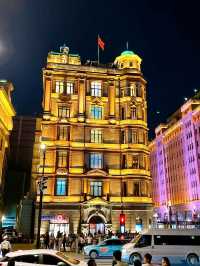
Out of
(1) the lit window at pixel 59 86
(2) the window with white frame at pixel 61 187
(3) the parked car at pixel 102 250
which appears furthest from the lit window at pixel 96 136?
(3) the parked car at pixel 102 250

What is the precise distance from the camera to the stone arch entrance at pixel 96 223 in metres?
48.9

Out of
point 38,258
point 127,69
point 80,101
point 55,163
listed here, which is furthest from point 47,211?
point 38,258

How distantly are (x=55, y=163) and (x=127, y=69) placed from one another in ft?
69.9

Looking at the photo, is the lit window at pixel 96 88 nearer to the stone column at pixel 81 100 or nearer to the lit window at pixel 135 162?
the stone column at pixel 81 100

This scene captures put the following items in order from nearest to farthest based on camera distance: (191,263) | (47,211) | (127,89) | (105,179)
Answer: (191,263), (47,211), (105,179), (127,89)

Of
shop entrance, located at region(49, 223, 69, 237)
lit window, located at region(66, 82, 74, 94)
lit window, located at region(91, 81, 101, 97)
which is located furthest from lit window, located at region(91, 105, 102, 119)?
shop entrance, located at region(49, 223, 69, 237)

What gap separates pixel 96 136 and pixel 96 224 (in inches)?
554

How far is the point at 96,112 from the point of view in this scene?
2165 inches

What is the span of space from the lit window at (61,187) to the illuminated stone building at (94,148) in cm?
3

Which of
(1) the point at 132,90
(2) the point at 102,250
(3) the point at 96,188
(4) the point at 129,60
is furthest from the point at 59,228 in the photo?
(4) the point at 129,60

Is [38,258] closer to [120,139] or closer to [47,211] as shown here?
[47,211]

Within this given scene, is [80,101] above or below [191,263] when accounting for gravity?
above

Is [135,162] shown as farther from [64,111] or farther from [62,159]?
[64,111]

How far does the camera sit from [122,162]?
5288cm
